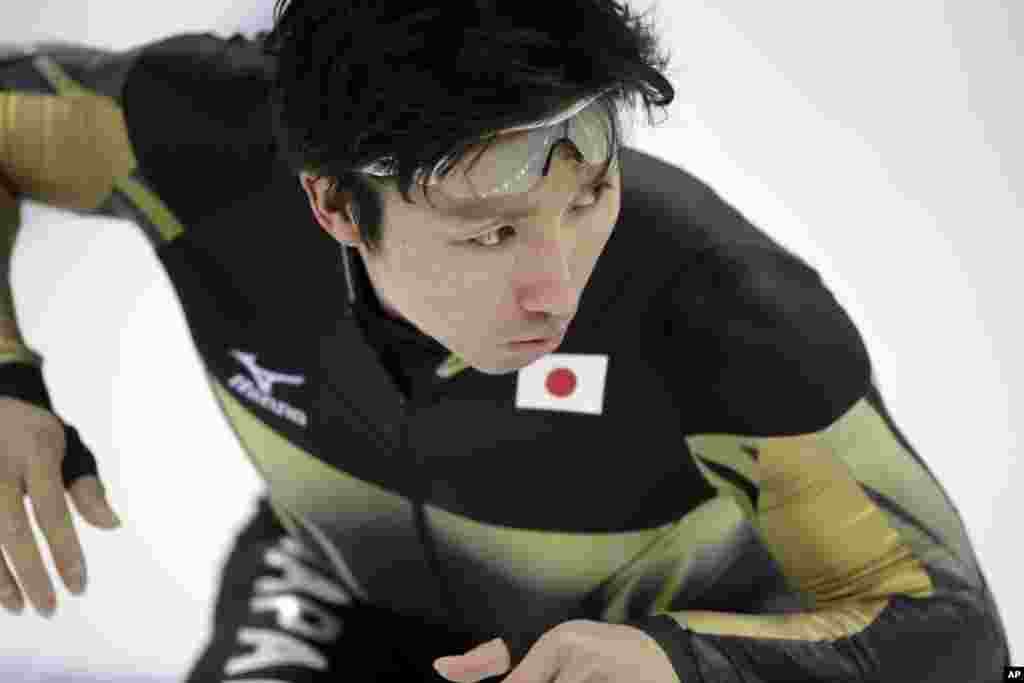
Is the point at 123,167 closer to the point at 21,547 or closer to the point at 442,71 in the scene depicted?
the point at 21,547

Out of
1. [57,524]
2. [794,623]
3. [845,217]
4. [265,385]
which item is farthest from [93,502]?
[845,217]

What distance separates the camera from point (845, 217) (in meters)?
1.56

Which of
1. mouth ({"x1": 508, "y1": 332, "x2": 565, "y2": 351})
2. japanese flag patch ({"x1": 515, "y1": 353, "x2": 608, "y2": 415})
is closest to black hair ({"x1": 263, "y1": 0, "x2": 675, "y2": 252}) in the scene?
mouth ({"x1": 508, "y1": 332, "x2": 565, "y2": 351})

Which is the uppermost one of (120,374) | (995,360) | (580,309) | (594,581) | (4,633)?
(580,309)

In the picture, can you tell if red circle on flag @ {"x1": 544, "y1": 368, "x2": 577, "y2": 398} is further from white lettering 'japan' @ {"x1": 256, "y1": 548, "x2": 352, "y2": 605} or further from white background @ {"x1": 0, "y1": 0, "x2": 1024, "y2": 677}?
white lettering 'japan' @ {"x1": 256, "y1": 548, "x2": 352, "y2": 605}

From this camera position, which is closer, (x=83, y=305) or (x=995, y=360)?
(x=995, y=360)

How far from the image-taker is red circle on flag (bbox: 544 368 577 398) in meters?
1.04

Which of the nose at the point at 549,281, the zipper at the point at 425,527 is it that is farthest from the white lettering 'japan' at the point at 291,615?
the nose at the point at 549,281

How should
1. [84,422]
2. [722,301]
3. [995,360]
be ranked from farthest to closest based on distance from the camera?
[84,422] → [995,360] → [722,301]

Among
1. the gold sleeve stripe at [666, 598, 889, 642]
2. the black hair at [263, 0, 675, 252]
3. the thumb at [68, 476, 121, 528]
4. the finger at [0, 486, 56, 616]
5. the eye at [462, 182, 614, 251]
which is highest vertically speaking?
the black hair at [263, 0, 675, 252]

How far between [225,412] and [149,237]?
185mm

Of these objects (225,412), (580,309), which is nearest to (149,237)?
(225,412)

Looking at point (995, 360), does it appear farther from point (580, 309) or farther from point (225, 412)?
point (225, 412)

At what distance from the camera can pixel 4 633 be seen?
1.74m
